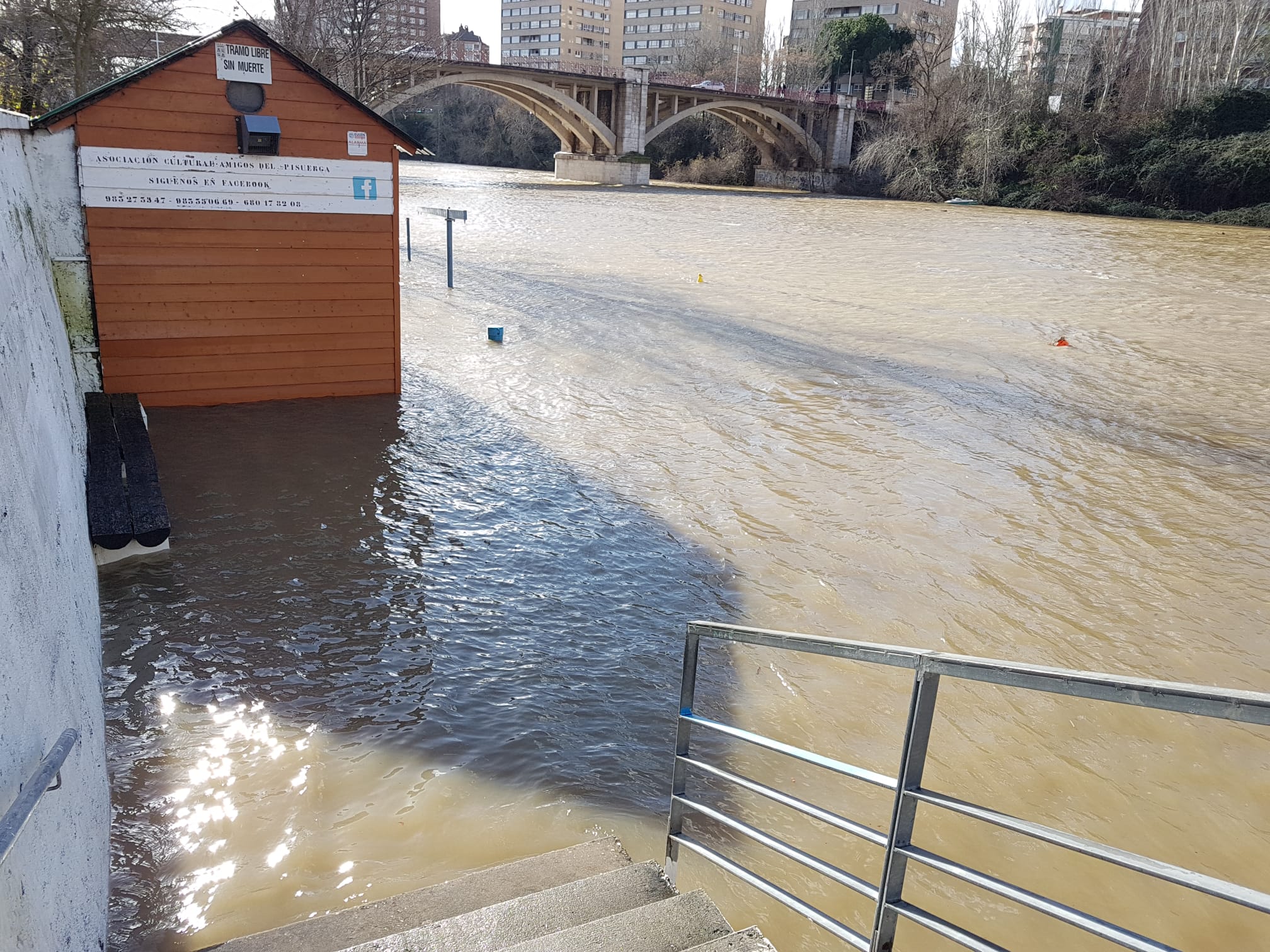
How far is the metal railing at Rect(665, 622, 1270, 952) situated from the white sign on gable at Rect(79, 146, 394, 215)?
6.93 metres

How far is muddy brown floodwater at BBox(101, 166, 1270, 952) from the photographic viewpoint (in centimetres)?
378

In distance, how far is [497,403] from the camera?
389 inches

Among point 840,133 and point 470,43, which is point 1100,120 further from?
point 470,43

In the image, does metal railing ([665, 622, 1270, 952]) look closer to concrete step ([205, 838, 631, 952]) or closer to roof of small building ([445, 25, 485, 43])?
concrete step ([205, 838, 631, 952])

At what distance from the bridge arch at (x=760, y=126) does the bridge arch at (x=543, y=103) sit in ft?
10.7

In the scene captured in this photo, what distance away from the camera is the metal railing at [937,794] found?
138 centimetres

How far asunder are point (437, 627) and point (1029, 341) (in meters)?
11.5

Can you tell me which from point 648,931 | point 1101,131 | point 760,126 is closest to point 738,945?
point 648,931

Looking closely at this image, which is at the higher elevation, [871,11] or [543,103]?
[871,11]

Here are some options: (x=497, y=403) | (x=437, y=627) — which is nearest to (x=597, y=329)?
(x=497, y=403)

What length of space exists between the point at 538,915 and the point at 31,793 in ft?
4.82

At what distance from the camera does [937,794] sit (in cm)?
190

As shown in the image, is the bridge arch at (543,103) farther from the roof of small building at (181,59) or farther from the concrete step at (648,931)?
the concrete step at (648,931)

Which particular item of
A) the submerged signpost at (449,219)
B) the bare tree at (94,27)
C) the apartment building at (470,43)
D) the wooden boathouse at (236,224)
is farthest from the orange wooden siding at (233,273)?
the apartment building at (470,43)
